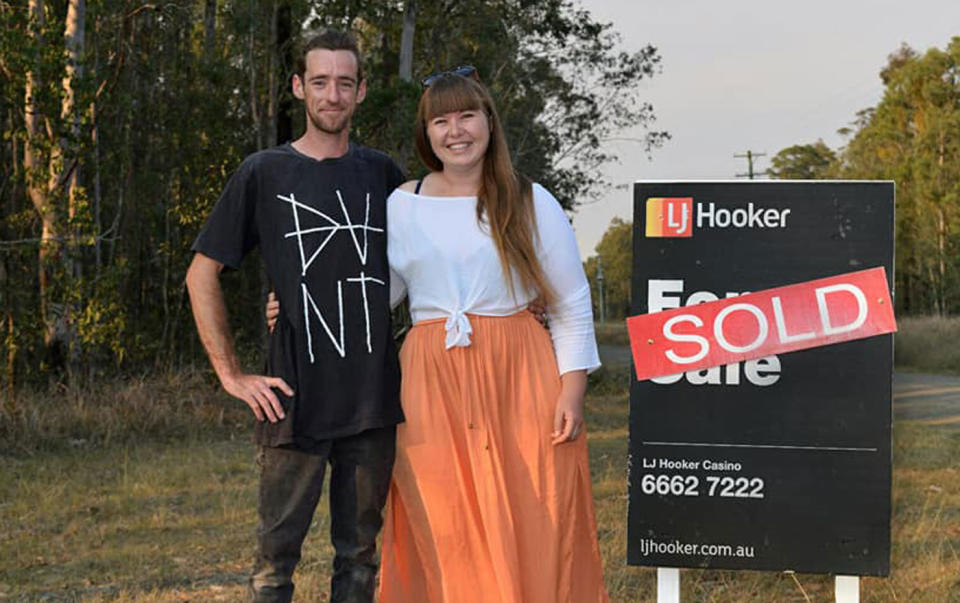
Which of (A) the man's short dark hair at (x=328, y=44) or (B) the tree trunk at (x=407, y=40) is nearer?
(A) the man's short dark hair at (x=328, y=44)

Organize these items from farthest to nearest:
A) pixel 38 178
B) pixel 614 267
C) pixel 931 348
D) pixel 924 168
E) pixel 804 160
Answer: pixel 614 267 < pixel 804 160 < pixel 924 168 < pixel 931 348 < pixel 38 178

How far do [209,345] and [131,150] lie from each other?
1378cm

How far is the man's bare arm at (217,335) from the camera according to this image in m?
3.13

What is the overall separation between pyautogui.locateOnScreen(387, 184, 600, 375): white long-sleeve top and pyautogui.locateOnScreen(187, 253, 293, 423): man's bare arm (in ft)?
1.53

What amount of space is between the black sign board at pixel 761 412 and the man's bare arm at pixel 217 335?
158 centimetres

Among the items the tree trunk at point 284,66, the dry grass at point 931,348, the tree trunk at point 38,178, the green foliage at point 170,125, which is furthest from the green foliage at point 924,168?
the tree trunk at point 38,178

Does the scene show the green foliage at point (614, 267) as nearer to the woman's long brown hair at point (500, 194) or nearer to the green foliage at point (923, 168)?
the green foliage at point (923, 168)

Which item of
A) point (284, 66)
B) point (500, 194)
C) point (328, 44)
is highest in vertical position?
point (284, 66)

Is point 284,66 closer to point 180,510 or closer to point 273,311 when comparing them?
point 180,510

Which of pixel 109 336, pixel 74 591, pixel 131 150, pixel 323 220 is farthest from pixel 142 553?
pixel 131 150

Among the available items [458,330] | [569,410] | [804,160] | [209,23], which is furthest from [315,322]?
[804,160]

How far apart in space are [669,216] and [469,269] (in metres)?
1.34

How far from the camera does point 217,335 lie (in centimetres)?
317

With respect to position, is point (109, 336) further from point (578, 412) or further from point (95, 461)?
point (578, 412)
